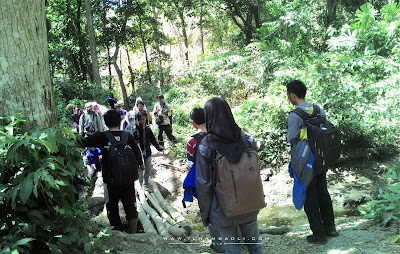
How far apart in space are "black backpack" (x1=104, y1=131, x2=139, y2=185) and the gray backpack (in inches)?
65.9

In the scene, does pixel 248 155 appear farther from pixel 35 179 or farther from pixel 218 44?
pixel 218 44

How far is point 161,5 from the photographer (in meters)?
23.6

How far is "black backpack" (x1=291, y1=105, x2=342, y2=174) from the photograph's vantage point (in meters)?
3.62

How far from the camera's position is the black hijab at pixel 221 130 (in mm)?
2684

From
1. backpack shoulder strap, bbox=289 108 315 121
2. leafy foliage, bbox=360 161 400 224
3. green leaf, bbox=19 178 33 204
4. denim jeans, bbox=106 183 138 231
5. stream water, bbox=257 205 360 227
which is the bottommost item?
stream water, bbox=257 205 360 227

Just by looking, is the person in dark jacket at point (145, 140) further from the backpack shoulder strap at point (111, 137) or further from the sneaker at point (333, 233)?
the sneaker at point (333, 233)

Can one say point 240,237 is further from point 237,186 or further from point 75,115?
point 75,115

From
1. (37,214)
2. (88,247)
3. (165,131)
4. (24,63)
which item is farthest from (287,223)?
(165,131)

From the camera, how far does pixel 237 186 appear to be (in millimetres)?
2592

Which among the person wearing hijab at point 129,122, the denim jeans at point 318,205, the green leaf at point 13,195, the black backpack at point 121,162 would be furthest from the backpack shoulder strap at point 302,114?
the person wearing hijab at point 129,122

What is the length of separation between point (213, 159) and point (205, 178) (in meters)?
0.17

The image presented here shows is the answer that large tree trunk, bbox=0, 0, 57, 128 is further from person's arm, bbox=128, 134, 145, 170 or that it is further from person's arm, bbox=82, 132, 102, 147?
person's arm, bbox=128, 134, 145, 170

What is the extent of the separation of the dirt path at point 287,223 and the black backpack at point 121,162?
596 mm

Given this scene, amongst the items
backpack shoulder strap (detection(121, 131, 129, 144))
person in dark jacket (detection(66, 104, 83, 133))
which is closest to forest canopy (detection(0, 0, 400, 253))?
backpack shoulder strap (detection(121, 131, 129, 144))
